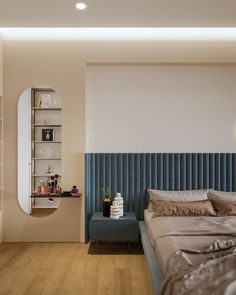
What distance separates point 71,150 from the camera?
4750 millimetres

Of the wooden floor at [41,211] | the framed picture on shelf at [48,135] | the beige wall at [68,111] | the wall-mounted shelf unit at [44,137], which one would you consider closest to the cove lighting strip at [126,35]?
the beige wall at [68,111]

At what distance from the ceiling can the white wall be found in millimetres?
789

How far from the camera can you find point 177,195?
455 centimetres

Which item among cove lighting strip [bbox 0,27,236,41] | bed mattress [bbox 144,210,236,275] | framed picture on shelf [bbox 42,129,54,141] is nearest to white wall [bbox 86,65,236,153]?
cove lighting strip [bbox 0,27,236,41]

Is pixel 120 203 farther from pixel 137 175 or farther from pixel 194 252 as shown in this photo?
pixel 194 252

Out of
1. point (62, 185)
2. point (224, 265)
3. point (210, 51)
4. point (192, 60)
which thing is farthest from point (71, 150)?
point (224, 265)

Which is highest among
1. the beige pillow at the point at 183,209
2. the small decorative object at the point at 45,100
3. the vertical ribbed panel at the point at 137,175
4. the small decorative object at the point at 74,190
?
the small decorative object at the point at 45,100

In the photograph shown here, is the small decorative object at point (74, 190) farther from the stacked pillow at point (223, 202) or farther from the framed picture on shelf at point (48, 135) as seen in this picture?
the stacked pillow at point (223, 202)

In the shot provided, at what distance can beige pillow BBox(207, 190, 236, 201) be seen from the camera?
14.7ft

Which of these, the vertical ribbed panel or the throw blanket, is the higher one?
the vertical ribbed panel

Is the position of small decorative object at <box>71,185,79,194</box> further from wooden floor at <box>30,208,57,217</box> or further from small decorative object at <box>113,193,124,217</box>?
small decorative object at <box>113,193,124,217</box>

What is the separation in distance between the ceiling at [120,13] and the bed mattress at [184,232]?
2.50m

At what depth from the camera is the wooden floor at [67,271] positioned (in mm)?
3158

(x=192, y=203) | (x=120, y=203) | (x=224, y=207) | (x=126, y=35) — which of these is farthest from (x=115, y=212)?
(x=126, y=35)
